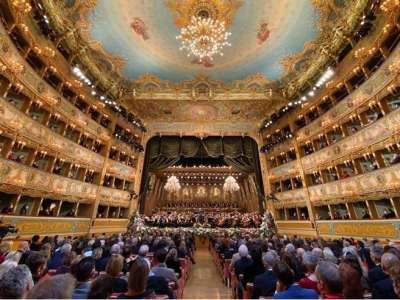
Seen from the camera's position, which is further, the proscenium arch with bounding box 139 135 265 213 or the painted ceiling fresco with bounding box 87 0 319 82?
the proscenium arch with bounding box 139 135 265 213

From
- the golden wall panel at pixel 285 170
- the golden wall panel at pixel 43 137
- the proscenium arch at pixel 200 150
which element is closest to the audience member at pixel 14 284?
the golden wall panel at pixel 43 137

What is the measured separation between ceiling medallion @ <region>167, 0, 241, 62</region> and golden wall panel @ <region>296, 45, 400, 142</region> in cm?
833

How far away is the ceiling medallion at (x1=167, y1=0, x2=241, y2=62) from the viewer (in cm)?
1261

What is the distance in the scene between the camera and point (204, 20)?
1227 cm

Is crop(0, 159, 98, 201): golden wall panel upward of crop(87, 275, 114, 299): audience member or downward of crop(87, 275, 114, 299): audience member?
upward

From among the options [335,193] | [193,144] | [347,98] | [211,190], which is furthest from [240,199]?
[347,98]

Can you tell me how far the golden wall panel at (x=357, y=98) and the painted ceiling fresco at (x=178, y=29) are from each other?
4.96 metres

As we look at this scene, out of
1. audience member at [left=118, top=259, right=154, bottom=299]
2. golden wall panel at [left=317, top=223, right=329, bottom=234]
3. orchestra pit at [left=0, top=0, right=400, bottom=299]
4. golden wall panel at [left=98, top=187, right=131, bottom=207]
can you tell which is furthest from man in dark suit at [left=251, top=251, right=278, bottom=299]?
golden wall panel at [left=98, top=187, right=131, bottom=207]

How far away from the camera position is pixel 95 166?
1551 cm

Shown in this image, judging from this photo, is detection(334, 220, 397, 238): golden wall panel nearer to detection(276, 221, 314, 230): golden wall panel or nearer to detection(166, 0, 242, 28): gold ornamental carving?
detection(276, 221, 314, 230): golden wall panel

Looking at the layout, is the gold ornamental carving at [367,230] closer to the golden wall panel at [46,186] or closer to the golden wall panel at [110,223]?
the golden wall panel at [110,223]

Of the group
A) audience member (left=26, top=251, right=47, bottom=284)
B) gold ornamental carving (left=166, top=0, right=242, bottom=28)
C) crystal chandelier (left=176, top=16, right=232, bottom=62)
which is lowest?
audience member (left=26, top=251, right=47, bottom=284)

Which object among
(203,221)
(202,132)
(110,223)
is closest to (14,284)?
(110,223)

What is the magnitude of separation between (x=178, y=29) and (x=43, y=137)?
11.0 metres
